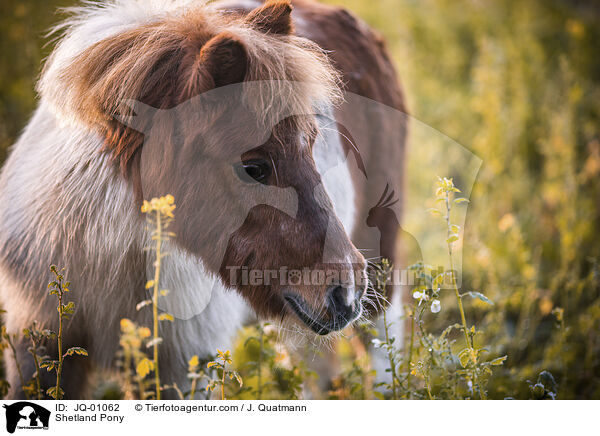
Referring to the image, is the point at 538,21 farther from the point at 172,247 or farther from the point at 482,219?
the point at 172,247

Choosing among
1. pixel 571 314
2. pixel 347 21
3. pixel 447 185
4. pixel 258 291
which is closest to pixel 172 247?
pixel 258 291

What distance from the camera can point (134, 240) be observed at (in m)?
1.60

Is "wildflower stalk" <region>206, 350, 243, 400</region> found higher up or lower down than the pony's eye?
lower down

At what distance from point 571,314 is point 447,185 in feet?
4.82

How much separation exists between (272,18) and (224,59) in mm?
267

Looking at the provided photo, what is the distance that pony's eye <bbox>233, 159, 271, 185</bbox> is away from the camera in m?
1.39

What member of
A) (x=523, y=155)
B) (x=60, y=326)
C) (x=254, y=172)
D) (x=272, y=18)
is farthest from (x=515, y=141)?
(x=60, y=326)

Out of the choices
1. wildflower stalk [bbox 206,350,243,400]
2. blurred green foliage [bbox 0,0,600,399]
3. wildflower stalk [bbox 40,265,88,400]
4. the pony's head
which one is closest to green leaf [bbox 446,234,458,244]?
the pony's head

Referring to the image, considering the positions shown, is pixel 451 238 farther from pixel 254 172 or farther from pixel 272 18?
pixel 272 18

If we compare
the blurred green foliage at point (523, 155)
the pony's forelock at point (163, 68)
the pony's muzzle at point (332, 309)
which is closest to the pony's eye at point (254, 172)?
the pony's forelock at point (163, 68)

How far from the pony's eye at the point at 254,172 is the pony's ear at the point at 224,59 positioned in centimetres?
23

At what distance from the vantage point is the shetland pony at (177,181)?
1.39 metres

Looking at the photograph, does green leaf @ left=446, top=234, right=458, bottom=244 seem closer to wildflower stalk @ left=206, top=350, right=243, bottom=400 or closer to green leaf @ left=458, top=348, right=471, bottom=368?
green leaf @ left=458, top=348, right=471, bottom=368
